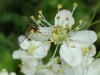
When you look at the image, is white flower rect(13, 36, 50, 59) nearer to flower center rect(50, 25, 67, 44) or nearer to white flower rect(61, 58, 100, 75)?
flower center rect(50, 25, 67, 44)

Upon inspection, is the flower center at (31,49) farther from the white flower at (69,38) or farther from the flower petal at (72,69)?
the flower petal at (72,69)

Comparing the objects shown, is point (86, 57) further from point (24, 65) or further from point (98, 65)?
point (24, 65)

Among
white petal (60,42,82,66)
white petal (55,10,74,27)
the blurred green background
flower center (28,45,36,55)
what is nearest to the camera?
white petal (60,42,82,66)

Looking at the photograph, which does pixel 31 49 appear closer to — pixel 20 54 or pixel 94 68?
pixel 20 54

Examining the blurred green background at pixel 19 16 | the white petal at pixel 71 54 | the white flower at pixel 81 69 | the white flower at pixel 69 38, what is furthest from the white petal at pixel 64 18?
the blurred green background at pixel 19 16

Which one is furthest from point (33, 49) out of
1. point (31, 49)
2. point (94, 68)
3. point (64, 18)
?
point (94, 68)

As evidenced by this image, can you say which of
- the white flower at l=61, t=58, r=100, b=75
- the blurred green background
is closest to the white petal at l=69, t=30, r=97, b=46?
the white flower at l=61, t=58, r=100, b=75
